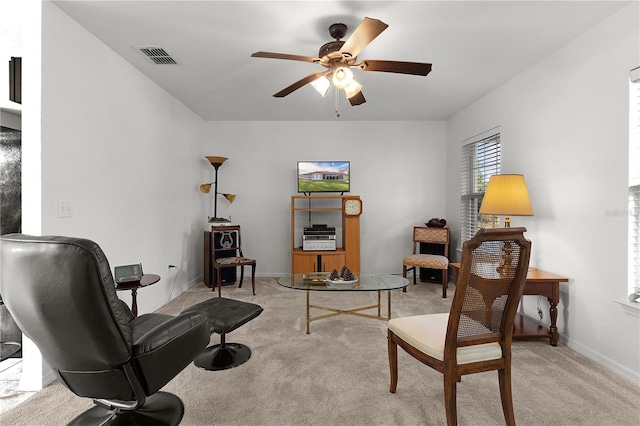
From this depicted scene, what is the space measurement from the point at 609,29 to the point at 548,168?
3.68ft

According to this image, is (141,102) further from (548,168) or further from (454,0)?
(548,168)

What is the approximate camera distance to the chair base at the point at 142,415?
1.69 metres

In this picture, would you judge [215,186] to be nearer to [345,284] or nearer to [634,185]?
[345,284]

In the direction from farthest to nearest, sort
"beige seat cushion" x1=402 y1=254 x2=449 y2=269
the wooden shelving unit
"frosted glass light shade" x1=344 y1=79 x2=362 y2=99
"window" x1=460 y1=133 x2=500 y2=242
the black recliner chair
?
the wooden shelving unit
"beige seat cushion" x1=402 y1=254 x2=449 y2=269
"window" x1=460 y1=133 x2=500 y2=242
"frosted glass light shade" x1=344 y1=79 x2=362 y2=99
the black recliner chair

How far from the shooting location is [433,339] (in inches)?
64.4

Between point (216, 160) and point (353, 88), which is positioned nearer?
point (353, 88)

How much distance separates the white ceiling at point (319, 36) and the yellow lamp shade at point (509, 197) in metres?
1.16

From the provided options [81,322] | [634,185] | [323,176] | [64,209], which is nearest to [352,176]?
[323,176]

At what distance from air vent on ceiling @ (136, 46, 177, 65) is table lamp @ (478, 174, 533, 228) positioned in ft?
10.5

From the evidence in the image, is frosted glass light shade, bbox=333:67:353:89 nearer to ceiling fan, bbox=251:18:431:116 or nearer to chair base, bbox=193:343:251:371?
ceiling fan, bbox=251:18:431:116

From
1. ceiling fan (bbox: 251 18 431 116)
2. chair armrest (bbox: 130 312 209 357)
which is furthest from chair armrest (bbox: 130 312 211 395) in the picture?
ceiling fan (bbox: 251 18 431 116)

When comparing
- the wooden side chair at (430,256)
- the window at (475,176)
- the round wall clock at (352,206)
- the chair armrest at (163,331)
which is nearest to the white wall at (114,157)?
the chair armrest at (163,331)

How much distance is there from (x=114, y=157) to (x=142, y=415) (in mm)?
2184

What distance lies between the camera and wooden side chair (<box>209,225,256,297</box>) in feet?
14.3
